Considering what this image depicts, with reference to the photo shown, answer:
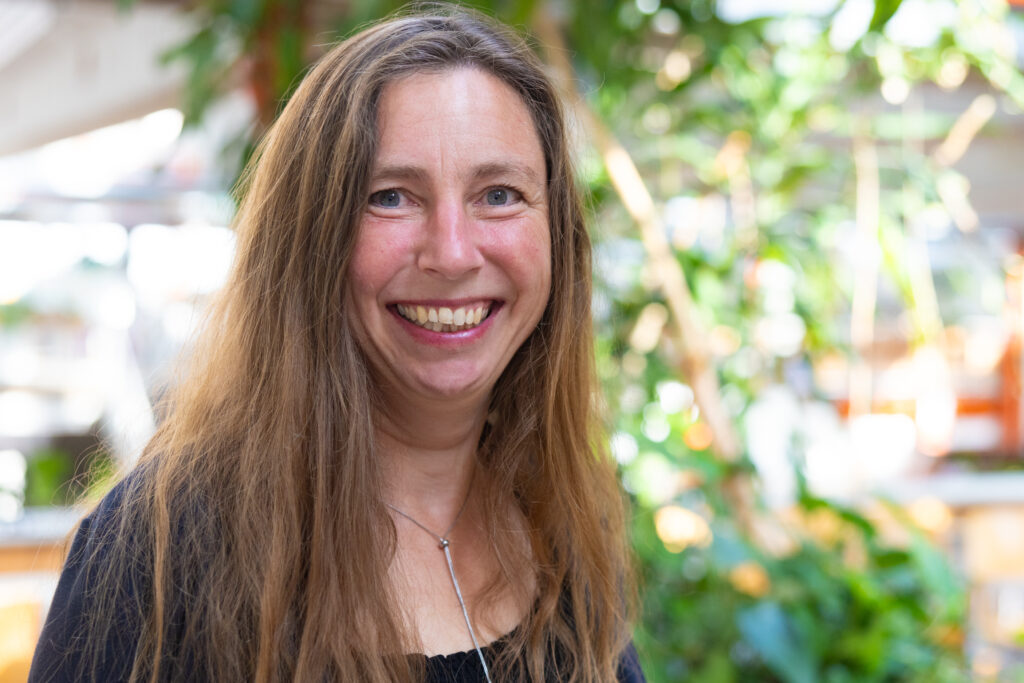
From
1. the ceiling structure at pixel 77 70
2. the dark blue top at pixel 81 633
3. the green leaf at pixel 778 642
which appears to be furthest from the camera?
the ceiling structure at pixel 77 70

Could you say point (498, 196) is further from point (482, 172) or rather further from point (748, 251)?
point (748, 251)

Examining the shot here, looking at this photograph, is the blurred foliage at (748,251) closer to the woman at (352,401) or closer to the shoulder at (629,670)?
the shoulder at (629,670)

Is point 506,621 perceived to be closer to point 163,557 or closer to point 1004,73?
point 163,557

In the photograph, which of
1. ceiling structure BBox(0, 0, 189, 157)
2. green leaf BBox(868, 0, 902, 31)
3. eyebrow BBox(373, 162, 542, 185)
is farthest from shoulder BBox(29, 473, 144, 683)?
ceiling structure BBox(0, 0, 189, 157)

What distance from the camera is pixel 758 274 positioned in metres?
2.12

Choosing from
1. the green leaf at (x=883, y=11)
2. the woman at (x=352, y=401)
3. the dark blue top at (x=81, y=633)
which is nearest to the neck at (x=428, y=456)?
the woman at (x=352, y=401)

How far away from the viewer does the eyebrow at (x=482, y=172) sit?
0.79 m

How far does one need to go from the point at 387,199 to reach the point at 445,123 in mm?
77

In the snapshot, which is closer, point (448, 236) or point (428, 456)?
point (448, 236)

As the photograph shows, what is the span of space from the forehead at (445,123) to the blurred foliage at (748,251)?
81 centimetres

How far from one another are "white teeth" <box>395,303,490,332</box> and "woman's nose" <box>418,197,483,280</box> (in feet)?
0.10

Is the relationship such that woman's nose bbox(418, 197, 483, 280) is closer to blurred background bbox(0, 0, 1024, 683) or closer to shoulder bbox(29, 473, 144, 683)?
shoulder bbox(29, 473, 144, 683)

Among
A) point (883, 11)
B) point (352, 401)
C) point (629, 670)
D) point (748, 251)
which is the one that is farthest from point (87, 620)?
point (748, 251)

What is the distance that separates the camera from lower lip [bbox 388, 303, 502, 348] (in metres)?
0.82
